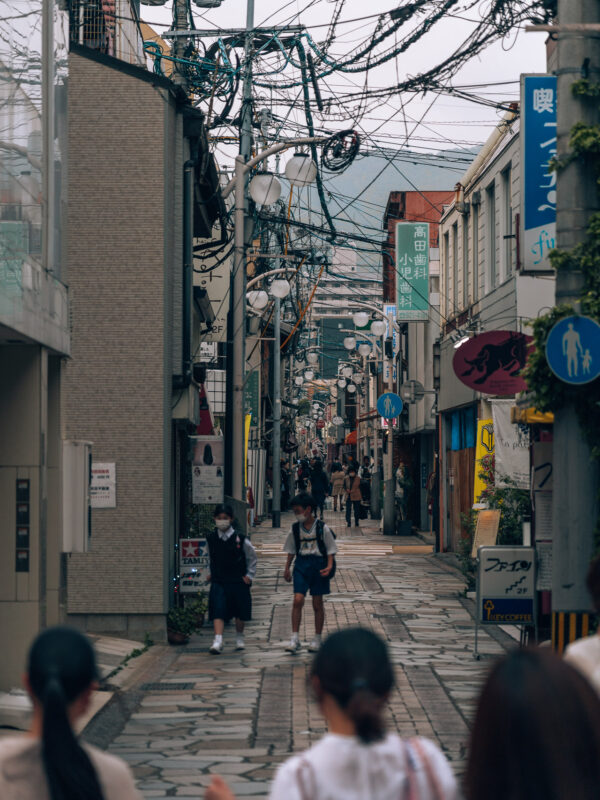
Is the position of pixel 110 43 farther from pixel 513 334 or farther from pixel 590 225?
pixel 590 225

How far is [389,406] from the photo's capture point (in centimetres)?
3175

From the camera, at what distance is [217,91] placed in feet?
64.8

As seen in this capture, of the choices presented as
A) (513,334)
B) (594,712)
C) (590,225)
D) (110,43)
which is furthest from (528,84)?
(594,712)

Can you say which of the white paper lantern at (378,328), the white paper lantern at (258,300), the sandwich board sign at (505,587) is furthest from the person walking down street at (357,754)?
the white paper lantern at (378,328)

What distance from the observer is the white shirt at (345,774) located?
3066mm

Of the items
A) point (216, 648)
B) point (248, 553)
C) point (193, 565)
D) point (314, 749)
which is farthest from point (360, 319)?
point (314, 749)

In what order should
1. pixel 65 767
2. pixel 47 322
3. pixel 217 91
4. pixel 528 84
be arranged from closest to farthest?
1. pixel 65 767
2. pixel 47 322
3. pixel 528 84
4. pixel 217 91

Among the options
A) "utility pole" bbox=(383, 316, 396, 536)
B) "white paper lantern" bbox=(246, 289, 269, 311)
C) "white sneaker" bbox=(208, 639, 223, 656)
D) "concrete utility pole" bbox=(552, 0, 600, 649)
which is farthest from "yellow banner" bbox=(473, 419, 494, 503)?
"concrete utility pole" bbox=(552, 0, 600, 649)

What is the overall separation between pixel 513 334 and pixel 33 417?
552cm

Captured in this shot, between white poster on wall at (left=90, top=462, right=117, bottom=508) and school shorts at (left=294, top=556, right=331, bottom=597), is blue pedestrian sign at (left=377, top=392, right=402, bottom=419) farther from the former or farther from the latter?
white poster on wall at (left=90, top=462, right=117, bottom=508)

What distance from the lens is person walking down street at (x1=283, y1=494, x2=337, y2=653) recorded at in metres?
14.1

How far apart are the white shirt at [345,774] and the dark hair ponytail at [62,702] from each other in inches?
19.9

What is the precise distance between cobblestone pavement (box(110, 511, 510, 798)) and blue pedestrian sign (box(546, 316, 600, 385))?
290cm

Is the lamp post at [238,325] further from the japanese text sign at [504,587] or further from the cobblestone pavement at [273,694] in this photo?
the japanese text sign at [504,587]
